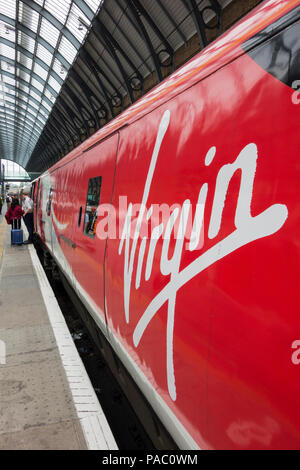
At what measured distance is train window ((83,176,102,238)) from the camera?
11.8ft

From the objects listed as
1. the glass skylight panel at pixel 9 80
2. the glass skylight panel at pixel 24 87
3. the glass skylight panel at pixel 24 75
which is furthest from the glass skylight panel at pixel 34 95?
the glass skylight panel at pixel 24 75

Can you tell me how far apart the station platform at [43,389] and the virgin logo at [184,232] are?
2.61 feet

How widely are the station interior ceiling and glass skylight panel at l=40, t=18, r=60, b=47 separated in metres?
0.06

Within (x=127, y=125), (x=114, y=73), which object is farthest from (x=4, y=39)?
(x=127, y=125)

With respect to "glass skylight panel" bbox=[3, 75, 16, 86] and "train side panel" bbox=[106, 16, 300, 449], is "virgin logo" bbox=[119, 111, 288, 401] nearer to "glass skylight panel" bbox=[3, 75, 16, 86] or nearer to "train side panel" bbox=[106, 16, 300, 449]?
"train side panel" bbox=[106, 16, 300, 449]

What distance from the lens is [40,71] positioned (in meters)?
24.0

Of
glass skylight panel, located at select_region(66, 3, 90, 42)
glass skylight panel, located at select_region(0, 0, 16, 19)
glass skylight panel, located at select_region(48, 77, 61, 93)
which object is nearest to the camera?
glass skylight panel, located at select_region(66, 3, 90, 42)

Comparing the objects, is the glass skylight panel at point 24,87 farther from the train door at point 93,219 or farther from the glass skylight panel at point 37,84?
the train door at point 93,219

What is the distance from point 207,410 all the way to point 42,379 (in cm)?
219

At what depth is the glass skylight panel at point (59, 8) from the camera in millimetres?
14035

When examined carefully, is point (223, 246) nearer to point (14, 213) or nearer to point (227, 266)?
point (227, 266)

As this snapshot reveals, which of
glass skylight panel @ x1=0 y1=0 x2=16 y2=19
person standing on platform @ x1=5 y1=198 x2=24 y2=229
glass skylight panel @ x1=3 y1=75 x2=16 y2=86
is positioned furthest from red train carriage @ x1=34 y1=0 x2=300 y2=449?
glass skylight panel @ x1=3 y1=75 x2=16 y2=86

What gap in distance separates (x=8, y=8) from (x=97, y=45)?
17.0 feet

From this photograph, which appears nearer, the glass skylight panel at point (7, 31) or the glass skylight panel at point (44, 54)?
the glass skylight panel at point (7, 31)
